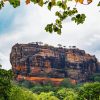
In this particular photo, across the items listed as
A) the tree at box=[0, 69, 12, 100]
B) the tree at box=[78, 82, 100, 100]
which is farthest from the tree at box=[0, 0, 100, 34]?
the tree at box=[78, 82, 100, 100]

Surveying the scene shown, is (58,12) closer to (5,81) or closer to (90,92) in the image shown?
(5,81)

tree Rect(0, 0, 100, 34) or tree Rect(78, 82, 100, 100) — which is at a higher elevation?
tree Rect(78, 82, 100, 100)

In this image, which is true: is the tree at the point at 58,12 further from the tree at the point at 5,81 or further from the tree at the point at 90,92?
the tree at the point at 90,92

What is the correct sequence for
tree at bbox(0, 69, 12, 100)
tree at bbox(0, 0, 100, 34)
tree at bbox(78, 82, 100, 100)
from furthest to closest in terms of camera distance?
tree at bbox(78, 82, 100, 100), tree at bbox(0, 69, 12, 100), tree at bbox(0, 0, 100, 34)

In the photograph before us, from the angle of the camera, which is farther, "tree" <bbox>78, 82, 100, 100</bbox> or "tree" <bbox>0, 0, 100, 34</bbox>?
"tree" <bbox>78, 82, 100, 100</bbox>

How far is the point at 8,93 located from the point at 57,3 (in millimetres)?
51156

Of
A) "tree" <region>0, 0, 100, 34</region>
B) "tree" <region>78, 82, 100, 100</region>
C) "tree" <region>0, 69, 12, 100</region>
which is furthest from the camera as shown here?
"tree" <region>78, 82, 100, 100</region>

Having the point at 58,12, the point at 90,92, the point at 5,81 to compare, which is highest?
the point at 90,92

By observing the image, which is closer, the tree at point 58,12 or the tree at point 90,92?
the tree at point 58,12

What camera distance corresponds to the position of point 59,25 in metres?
6.95

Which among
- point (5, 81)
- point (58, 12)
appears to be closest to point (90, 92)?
point (5, 81)

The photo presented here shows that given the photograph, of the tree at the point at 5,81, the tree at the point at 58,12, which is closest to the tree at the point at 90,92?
the tree at the point at 5,81

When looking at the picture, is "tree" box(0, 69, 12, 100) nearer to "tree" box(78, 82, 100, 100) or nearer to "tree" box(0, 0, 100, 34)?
"tree" box(78, 82, 100, 100)

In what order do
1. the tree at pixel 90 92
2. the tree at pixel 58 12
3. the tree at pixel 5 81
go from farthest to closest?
1. the tree at pixel 90 92
2. the tree at pixel 5 81
3. the tree at pixel 58 12
